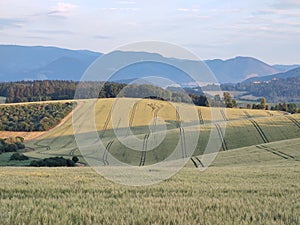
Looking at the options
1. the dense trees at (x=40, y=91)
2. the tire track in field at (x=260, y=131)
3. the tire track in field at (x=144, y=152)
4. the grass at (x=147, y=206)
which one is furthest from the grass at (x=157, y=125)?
the dense trees at (x=40, y=91)

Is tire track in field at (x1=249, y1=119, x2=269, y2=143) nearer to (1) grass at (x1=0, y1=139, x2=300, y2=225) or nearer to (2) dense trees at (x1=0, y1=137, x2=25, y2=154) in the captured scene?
(2) dense trees at (x1=0, y1=137, x2=25, y2=154)

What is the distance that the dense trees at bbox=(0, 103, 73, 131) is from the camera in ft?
353

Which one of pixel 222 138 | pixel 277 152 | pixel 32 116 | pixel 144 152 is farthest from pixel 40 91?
pixel 277 152

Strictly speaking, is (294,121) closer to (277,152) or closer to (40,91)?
(277,152)

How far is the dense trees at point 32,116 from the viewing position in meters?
108

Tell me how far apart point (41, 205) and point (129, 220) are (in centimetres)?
323

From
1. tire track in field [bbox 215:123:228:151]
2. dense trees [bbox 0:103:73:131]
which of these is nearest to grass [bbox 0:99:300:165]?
tire track in field [bbox 215:123:228:151]

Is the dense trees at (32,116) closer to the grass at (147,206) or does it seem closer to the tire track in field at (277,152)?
the tire track in field at (277,152)

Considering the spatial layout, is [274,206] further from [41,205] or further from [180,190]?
[41,205]

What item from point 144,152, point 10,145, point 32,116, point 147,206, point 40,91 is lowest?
point 10,145

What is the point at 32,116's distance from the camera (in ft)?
386

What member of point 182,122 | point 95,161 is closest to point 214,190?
point 95,161

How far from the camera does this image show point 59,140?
92.9 metres

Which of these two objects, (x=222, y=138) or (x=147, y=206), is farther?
(x=222, y=138)
